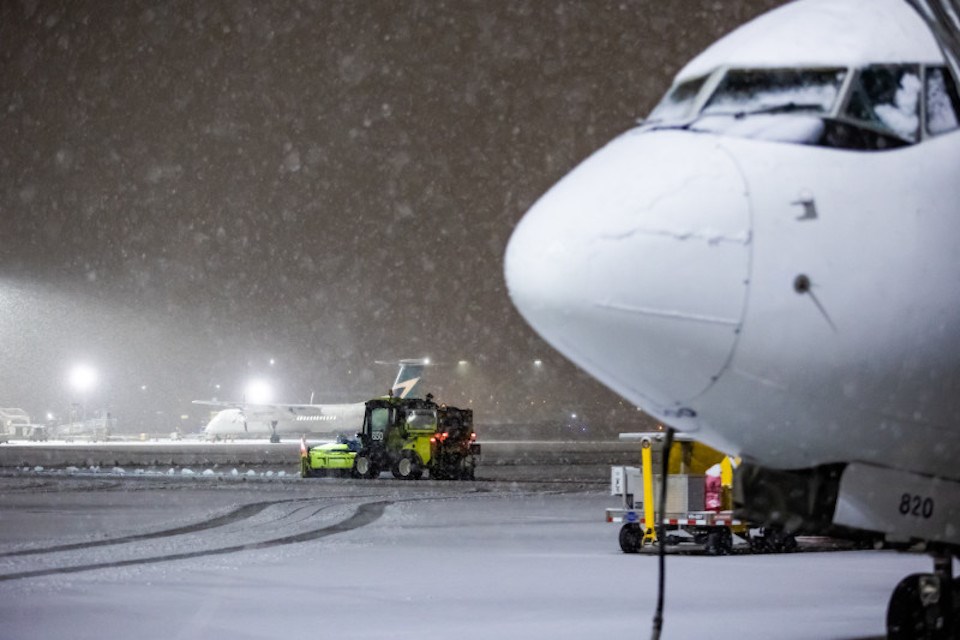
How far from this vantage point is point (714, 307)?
17.8ft

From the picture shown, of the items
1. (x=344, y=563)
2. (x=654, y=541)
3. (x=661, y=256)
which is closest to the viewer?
(x=661, y=256)

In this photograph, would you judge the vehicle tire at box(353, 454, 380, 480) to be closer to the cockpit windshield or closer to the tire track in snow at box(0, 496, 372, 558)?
the tire track in snow at box(0, 496, 372, 558)

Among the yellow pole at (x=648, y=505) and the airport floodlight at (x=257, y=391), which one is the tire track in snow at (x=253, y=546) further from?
the airport floodlight at (x=257, y=391)

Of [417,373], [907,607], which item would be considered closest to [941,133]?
[907,607]

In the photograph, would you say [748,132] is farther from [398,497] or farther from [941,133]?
[398,497]

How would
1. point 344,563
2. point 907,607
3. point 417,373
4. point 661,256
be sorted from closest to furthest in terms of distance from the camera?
point 661,256 < point 907,607 < point 344,563 < point 417,373

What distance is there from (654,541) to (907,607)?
7.58 metres

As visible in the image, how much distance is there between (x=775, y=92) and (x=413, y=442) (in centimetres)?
2846

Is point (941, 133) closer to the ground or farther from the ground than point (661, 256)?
farther from the ground

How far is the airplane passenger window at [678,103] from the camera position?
629 cm

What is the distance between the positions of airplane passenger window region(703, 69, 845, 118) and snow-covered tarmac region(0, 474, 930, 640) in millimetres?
4439

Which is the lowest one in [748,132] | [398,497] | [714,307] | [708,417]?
[398,497]

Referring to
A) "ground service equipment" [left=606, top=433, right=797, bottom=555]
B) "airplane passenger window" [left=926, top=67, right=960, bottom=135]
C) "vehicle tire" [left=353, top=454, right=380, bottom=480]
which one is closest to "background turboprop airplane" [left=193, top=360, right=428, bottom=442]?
"vehicle tire" [left=353, top=454, right=380, bottom=480]

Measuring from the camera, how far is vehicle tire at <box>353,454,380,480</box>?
34.2m
